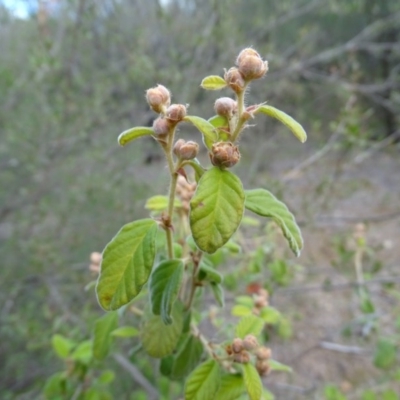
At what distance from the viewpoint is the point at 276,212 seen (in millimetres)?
683

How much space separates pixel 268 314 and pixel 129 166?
2728 millimetres

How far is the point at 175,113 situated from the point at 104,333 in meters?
0.62

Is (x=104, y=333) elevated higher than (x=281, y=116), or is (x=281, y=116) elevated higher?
(x=281, y=116)

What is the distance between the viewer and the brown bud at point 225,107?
669 millimetres

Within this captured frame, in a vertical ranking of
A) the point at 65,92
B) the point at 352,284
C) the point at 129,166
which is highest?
the point at 65,92

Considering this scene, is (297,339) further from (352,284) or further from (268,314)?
(268,314)

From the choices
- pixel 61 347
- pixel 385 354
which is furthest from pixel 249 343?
pixel 385 354

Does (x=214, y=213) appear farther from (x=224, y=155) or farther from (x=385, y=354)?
(x=385, y=354)

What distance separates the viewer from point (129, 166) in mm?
3725

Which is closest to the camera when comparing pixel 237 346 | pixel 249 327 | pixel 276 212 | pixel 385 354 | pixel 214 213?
pixel 214 213

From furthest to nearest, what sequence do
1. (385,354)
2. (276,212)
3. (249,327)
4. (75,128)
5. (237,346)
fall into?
(75,128) < (385,354) < (249,327) < (237,346) < (276,212)

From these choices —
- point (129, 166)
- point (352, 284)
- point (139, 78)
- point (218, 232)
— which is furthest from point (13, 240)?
point (218, 232)

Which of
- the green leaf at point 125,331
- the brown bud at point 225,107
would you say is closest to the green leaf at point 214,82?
the brown bud at point 225,107

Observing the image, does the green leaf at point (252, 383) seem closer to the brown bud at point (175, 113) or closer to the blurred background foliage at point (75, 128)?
the brown bud at point (175, 113)
